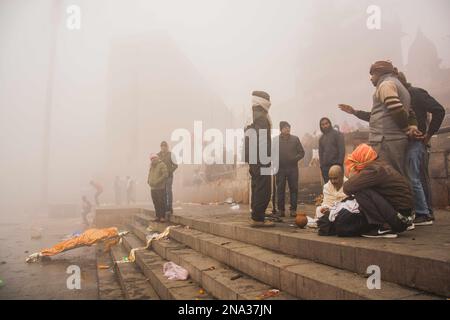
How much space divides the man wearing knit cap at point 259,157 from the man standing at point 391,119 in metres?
1.48

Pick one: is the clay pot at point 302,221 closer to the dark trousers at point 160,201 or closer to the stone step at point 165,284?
the stone step at point 165,284

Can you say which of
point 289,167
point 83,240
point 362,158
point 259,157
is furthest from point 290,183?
point 83,240

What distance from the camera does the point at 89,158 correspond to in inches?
3054

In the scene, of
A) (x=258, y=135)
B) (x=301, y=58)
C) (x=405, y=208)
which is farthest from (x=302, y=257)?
(x=301, y=58)

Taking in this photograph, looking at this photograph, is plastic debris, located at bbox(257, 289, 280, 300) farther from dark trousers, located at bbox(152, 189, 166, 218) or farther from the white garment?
dark trousers, located at bbox(152, 189, 166, 218)

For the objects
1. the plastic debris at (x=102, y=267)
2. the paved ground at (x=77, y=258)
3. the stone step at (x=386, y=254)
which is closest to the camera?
the stone step at (x=386, y=254)

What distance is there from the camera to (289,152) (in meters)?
6.43

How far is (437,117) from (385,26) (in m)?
62.7

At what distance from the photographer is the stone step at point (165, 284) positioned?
3318mm

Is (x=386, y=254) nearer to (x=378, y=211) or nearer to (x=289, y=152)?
(x=378, y=211)

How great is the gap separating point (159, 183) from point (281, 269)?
5.35 metres

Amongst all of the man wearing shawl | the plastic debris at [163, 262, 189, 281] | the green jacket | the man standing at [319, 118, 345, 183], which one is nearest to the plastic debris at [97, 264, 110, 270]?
the green jacket

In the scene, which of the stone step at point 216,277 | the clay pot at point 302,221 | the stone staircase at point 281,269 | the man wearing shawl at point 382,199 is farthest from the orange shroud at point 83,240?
the man wearing shawl at point 382,199
